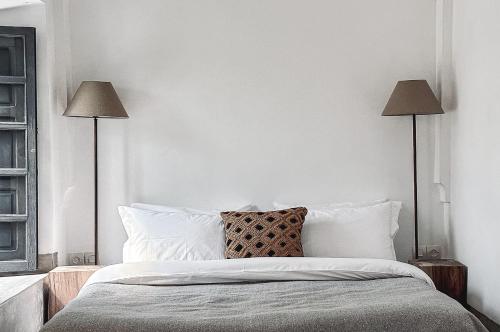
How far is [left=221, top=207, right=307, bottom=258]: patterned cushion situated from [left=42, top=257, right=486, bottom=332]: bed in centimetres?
18

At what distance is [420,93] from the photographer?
14.3ft

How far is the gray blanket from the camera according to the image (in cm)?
274

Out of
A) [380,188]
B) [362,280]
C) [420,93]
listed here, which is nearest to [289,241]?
[362,280]

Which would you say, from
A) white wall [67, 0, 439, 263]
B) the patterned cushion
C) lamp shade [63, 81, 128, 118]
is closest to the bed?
the patterned cushion

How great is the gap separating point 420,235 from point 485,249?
0.75 m

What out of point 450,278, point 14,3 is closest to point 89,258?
point 14,3

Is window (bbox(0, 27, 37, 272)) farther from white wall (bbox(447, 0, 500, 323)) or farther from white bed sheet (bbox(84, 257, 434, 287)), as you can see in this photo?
white wall (bbox(447, 0, 500, 323))

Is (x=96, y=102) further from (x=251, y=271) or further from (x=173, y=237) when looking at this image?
(x=251, y=271)

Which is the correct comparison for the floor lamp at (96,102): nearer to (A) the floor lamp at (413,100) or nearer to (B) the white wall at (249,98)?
(B) the white wall at (249,98)

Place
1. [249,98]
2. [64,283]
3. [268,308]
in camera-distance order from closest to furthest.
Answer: [268,308], [64,283], [249,98]

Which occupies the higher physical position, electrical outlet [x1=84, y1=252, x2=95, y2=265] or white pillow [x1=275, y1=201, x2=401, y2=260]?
white pillow [x1=275, y1=201, x2=401, y2=260]

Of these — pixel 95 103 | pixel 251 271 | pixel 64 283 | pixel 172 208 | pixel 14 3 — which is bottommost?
pixel 64 283

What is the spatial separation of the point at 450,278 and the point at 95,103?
238 cm

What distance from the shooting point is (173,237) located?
166 inches
